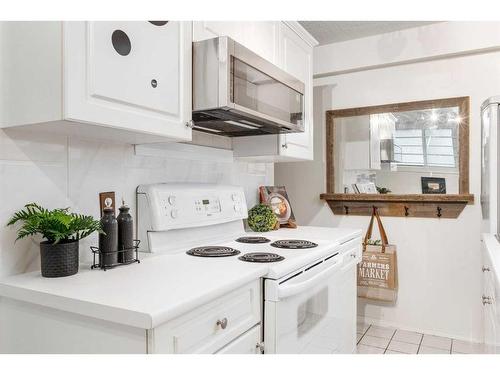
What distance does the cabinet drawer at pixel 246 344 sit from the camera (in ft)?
3.92

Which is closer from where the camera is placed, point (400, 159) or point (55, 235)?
point (55, 235)

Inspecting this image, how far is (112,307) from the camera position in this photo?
952 mm

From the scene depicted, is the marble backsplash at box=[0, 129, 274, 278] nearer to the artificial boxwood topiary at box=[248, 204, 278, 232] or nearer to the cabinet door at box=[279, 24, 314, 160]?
the artificial boxwood topiary at box=[248, 204, 278, 232]

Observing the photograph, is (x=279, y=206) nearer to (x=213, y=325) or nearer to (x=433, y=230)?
(x=433, y=230)

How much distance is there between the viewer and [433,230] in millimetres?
2920

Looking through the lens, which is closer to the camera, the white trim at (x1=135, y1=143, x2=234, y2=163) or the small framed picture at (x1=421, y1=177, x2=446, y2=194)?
the white trim at (x1=135, y1=143, x2=234, y2=163)

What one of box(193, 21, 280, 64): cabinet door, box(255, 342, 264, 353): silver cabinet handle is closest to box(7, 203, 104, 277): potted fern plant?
box(255, 342, 264, 353): silver cabinet handle

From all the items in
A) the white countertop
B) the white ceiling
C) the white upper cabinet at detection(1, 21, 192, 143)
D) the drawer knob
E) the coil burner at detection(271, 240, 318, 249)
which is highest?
the white ceiling

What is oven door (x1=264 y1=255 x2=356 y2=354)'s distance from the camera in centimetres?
139

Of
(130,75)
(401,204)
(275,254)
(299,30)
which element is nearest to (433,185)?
(401,204)

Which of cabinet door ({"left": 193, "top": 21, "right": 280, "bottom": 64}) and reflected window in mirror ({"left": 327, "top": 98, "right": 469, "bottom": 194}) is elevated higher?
cabinet door ({"left": 193, "top": 21, "right": 280, "bottom": 64})

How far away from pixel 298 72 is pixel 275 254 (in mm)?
1396

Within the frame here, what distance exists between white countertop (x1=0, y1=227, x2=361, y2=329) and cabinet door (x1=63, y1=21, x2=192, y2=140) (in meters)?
0.50

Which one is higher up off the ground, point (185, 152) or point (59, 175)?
point (185, 152)
